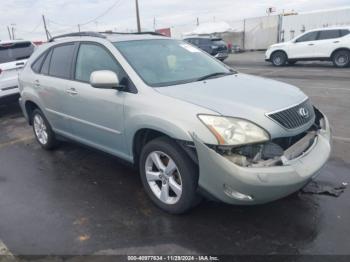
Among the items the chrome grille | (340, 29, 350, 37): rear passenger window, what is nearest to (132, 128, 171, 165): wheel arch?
the chrome grille

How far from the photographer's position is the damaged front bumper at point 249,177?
108 inches

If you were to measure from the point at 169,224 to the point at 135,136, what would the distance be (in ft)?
3.09

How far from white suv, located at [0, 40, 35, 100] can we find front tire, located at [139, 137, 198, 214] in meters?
5.74

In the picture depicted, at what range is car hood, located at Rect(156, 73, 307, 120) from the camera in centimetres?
299

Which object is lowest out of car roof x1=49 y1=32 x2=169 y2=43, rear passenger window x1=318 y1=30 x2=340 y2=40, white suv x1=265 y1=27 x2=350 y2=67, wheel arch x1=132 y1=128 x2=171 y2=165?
white suv x1=265 y1=27 x2=350 y2=67

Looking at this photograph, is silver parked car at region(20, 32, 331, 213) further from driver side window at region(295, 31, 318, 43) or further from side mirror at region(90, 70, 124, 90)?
driver side window at region(295, 31, 318, 43)

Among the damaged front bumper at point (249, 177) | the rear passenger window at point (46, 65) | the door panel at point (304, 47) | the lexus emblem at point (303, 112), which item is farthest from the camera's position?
the door panel at point (304, 47)

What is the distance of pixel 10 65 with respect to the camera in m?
7.96

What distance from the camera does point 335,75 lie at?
12.5m

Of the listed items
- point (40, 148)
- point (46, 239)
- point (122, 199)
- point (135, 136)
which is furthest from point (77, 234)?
point (40, 148)

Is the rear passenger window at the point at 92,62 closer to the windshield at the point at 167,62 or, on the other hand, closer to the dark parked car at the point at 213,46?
the windshield at the point at 167,62

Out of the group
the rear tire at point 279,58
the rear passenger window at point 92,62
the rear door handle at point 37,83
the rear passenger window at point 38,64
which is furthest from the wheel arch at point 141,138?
the rear tire at point 279,58

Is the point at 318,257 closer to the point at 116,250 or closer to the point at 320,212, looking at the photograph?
the point at 320,212

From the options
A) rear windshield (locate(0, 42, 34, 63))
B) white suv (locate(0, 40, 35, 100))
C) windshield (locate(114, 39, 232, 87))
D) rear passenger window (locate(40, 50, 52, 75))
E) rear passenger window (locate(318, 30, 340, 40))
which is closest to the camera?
windshield (locate(114, 39, 232, 87))
